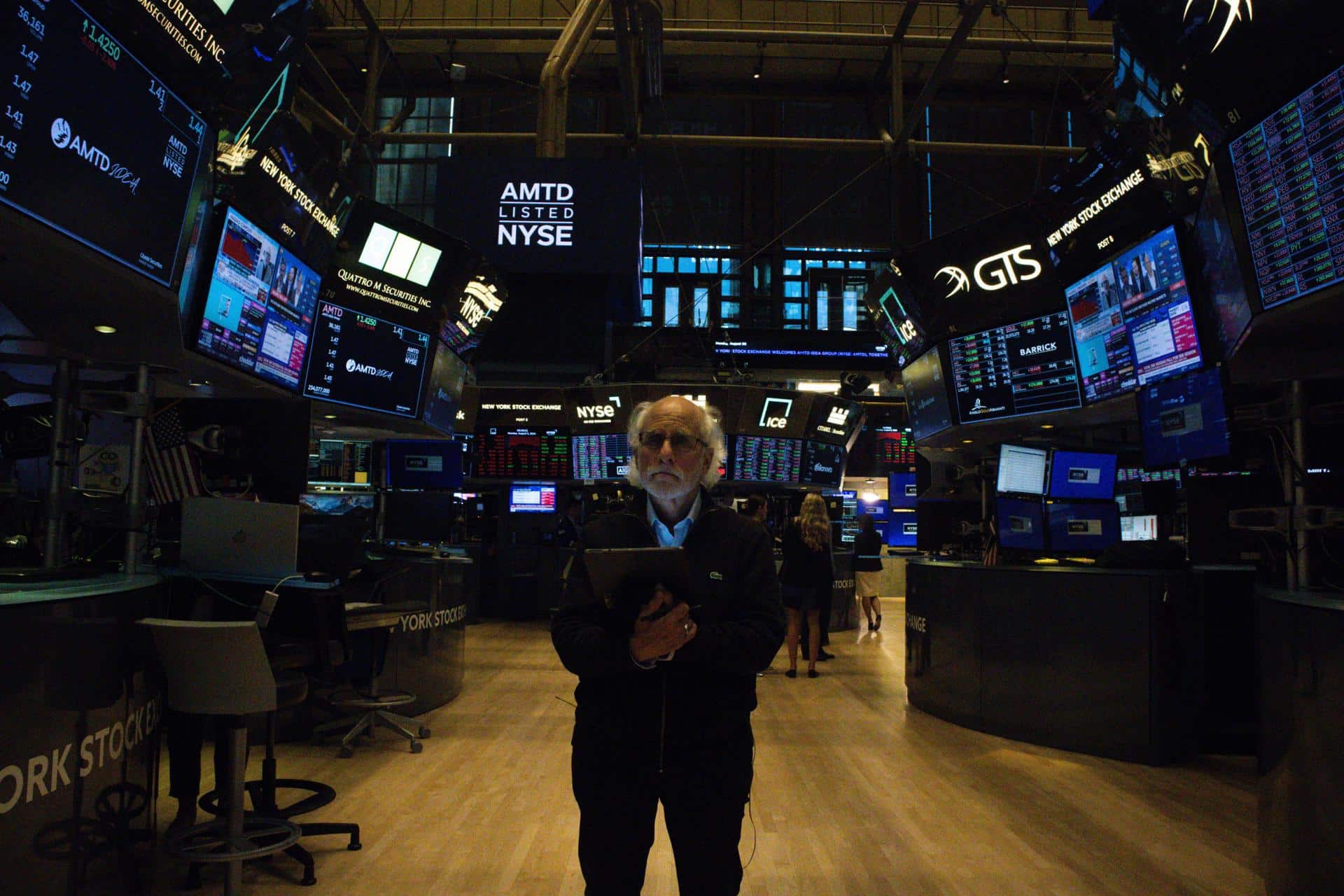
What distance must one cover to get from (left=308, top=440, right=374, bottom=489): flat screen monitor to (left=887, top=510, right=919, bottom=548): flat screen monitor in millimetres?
11514

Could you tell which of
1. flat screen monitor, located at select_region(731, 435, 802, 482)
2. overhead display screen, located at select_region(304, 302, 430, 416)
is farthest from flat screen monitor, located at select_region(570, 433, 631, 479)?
overhead display screen, located at select_region(304, 302, 430, 416)

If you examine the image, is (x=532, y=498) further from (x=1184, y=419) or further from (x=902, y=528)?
(x=1184, y=419)

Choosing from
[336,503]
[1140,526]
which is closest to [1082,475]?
[1140,526]

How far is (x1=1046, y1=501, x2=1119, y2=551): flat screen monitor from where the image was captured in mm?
6332

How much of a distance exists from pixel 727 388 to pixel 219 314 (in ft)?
24.5

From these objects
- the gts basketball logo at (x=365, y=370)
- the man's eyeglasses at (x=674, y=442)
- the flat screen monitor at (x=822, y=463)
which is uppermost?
the gts basketball logo at (x=365, y=370)

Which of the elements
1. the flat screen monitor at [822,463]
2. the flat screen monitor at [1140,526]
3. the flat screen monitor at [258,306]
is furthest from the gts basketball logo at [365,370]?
the flat screen monitor at [1140,526]

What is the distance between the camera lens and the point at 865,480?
17.5m

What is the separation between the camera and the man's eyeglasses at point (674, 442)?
198 centimetres

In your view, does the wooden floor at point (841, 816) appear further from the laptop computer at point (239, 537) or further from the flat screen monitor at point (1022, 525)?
the flat screen monitor at point (1022, 525)

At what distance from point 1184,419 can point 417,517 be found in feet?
17.9

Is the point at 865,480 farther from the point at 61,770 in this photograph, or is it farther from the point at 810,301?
the point at 61,770

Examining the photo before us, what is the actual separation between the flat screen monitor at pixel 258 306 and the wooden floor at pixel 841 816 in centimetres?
226

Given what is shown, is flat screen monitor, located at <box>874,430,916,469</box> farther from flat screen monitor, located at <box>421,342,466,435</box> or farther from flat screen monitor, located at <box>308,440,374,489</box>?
flat screen monitor, located at <box>308,440,374,489</box>
